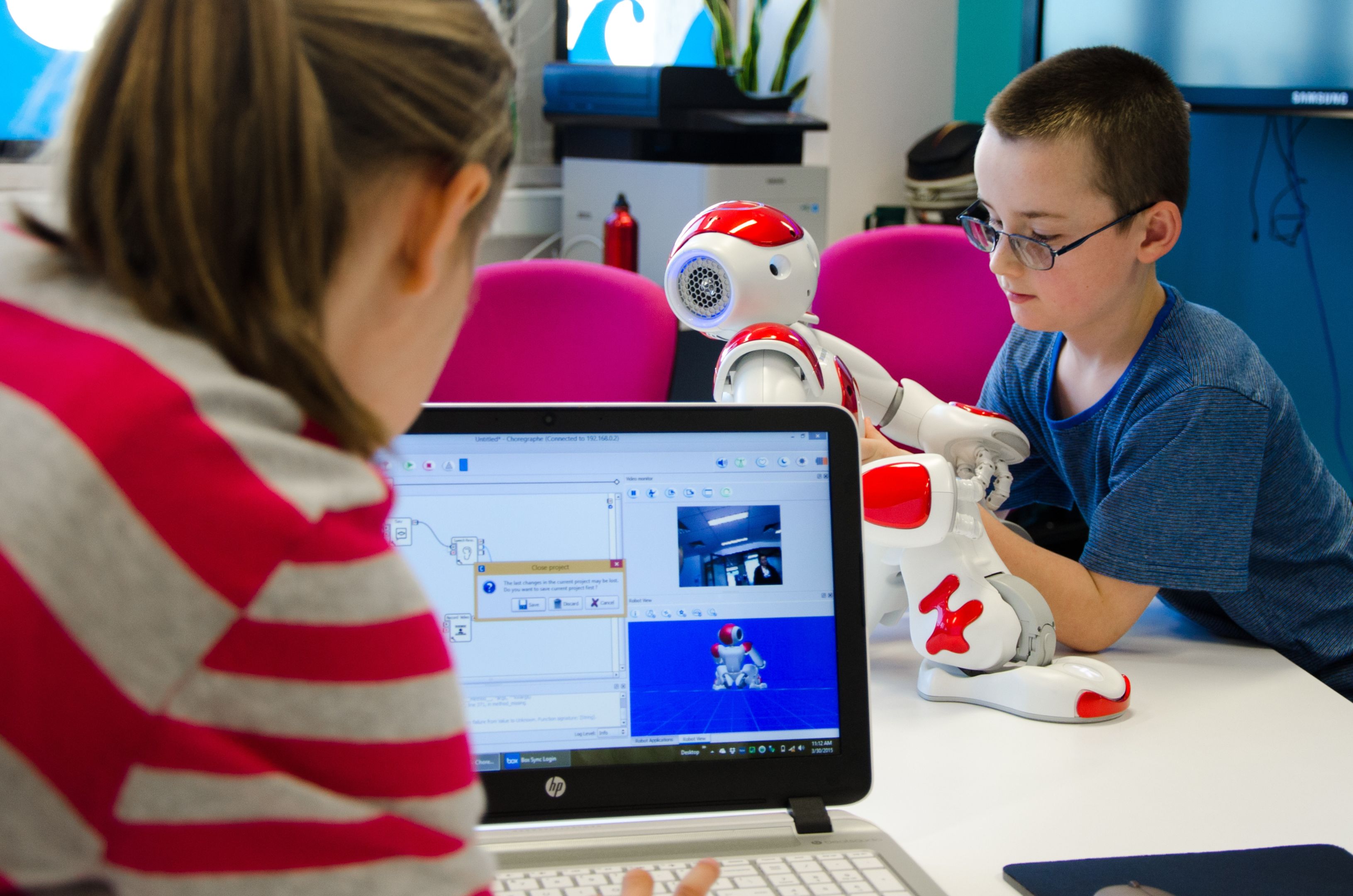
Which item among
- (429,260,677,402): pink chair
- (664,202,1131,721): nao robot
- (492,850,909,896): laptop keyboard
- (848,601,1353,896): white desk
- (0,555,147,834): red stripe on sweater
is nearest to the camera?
(0,555,147,834): red stripe on sweater

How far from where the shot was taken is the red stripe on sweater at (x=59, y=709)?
357 mm

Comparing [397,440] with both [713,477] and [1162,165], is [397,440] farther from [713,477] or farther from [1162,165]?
[1162,165]

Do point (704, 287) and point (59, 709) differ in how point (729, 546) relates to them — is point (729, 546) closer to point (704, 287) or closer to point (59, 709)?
point (704, 287)

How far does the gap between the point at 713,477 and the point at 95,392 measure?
50 cm

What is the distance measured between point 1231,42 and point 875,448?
1760 mm

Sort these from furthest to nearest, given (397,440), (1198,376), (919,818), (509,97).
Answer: (1198,376), (919,818), (397,440), (509,97)

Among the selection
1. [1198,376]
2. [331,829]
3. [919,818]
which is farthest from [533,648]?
[1198,376]

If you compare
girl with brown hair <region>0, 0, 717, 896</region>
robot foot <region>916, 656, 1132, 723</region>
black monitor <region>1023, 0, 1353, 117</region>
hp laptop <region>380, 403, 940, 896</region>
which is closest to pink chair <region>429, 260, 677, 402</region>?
robot foot <region>916, 656, 1132, 723</region>

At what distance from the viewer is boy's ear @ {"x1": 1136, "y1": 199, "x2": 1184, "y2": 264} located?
4.22 feet

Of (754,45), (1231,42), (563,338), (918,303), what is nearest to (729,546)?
(563,338)

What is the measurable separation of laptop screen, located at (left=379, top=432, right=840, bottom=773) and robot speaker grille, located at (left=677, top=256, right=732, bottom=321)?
268 millimetres

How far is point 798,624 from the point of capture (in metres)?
0.83

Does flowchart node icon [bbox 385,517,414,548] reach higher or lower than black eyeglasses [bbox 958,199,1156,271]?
lower

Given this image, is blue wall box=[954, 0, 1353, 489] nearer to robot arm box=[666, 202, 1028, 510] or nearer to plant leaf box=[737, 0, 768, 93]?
plant leaf box=[737, 0, 768, 93]
